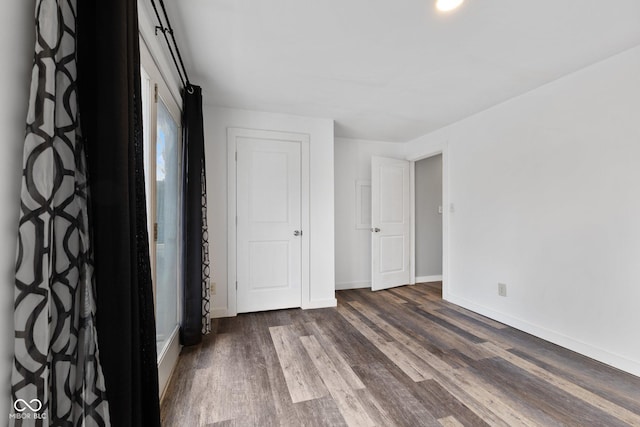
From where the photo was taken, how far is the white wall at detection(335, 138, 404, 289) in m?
4.28

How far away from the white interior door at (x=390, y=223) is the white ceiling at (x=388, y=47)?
4.57 ft

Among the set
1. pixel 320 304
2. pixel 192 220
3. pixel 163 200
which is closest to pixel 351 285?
pixel 320 304

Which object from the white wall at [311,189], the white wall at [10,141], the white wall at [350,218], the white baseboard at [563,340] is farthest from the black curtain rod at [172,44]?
the white baseboard at [563,340]

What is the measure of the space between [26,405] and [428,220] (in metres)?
4.84

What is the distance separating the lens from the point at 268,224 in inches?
129

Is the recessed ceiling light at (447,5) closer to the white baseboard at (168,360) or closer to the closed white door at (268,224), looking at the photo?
the closed white door at (268,224)

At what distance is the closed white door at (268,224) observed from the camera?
320 cm

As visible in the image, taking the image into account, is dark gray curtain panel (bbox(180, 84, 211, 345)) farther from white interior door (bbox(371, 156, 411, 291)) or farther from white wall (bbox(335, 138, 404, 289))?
white interior door (bbox(371, 156, 411, 291))

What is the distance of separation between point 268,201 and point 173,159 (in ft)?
3.79

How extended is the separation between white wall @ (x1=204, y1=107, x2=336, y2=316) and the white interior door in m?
0.96

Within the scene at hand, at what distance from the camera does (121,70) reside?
0.73m

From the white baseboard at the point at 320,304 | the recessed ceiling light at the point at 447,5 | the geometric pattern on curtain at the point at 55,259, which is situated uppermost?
the recessed ceiling light at the point at 447,5

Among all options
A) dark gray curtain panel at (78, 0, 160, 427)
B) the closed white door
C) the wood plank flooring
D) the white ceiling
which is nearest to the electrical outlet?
the wood plank flooring

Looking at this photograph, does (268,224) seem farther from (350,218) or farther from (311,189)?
(350,218)
